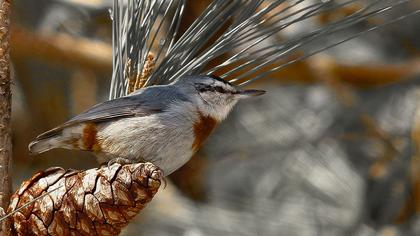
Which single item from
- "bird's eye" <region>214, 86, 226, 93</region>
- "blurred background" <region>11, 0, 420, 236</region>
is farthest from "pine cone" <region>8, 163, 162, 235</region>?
"blurred background" <region>11, 0, 420, 236</region>

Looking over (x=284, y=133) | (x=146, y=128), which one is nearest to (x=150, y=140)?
(x=146, y=128)

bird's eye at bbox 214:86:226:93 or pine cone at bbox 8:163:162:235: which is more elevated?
bird's eye at bbox 214:86:226:93

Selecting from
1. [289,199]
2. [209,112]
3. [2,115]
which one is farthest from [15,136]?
[2,115]

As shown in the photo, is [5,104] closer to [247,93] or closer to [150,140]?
[150,140]

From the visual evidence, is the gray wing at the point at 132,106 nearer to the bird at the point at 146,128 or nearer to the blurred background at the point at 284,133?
the bird at the point at 146,128

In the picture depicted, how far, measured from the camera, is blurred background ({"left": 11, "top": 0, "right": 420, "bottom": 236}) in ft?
6.38

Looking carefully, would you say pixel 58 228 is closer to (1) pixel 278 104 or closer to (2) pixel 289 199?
(2) pixel 289 199

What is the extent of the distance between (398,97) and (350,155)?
280mm

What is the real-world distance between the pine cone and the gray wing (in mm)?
274

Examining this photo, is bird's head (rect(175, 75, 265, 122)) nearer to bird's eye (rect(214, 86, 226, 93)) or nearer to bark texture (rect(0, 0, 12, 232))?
bird's eye (rect(214, 86, 226, 93))

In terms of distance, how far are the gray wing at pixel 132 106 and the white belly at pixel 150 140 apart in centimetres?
2

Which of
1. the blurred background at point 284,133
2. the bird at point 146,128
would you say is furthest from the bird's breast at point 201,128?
the blurred background at point 284,133

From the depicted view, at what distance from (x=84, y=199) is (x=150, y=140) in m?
0.35

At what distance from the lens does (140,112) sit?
154 centimetres
